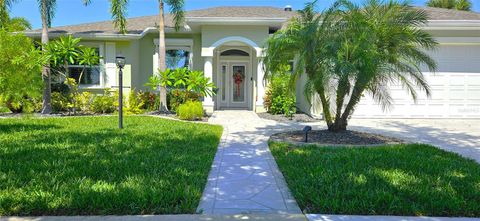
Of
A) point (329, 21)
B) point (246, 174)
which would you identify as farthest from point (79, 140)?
point (329, 21)

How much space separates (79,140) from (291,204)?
571 centimetres

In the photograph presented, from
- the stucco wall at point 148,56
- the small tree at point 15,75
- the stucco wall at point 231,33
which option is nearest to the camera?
the small tree at point 15,75

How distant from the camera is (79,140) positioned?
8.12 metres

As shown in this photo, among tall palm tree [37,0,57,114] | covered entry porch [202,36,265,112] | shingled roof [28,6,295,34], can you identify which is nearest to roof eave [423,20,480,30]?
shingled roof [28,6,295,34]

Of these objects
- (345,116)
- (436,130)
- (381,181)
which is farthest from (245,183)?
(436,130)

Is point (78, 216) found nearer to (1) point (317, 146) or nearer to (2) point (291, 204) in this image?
(2) point (291, 204)

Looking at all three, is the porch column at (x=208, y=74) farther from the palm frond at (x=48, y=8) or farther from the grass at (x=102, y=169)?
the palm frond at (x=48, y=8)

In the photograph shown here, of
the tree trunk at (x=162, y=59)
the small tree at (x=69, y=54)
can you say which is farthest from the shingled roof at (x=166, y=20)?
the small tree at (x=69, y=54)

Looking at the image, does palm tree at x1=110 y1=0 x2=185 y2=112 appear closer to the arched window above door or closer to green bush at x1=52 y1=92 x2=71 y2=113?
the arched window above door

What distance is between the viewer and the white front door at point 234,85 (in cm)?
1742

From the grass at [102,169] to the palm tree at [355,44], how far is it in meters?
2.87

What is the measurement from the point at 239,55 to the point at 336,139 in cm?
963

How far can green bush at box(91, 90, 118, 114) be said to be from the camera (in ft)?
Answer: 49.1

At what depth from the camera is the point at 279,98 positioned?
14.6 meters
